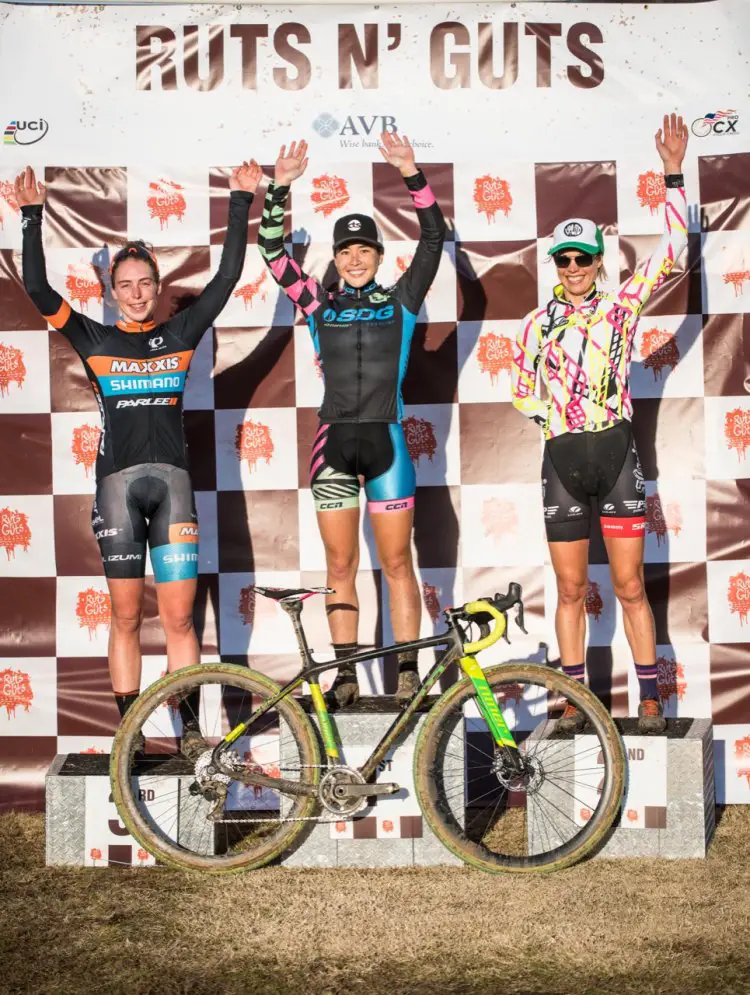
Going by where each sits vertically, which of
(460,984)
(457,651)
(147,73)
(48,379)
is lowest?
(460,984)

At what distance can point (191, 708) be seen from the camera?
A: 466 cm

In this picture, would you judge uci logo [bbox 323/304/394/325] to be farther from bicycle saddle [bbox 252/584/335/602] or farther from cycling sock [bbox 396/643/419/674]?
cycling sock [bbox 396/643/419/674]

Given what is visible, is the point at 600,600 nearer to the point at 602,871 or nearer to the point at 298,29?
the point at 602,871

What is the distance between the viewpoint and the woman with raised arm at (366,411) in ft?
15.4

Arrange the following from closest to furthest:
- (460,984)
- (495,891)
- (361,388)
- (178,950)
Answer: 1. (460,984)
2. (178,950)
3. (495,891)
4. (361,388)

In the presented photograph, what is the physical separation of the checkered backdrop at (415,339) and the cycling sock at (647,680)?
0.72 m

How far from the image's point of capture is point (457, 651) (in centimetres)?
425

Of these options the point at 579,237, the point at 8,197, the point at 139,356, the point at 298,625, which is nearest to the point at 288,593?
the point at 298,625

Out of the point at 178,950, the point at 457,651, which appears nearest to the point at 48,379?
the point at 457,651

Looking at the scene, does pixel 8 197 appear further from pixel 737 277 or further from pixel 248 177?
pixel 737 277

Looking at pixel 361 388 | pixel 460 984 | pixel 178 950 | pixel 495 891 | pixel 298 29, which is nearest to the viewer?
pixel 460 984

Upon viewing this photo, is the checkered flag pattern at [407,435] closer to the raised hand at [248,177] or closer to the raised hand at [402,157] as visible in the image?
the raised hand at [248,177]

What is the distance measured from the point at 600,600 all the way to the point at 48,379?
2715 millimetres

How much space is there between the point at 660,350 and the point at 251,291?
73.7 inches
